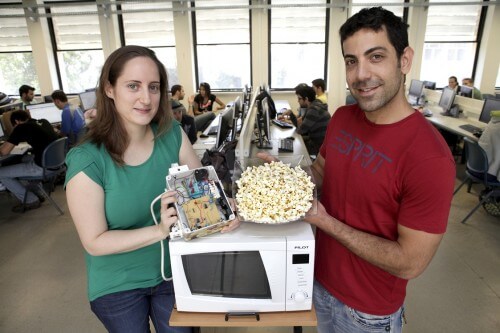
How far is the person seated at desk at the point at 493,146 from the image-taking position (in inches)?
124

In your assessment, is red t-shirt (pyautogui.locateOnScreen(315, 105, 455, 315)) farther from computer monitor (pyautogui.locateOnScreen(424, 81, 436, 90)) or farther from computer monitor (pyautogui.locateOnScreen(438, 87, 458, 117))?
computer monitor (pyautogui.locateOnScreen(424, 81, 436, 90))

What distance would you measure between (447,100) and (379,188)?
5229mm

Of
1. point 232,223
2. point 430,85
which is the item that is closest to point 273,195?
point 232,223

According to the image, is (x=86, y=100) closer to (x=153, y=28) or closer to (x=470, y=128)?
(x=153, y=28)

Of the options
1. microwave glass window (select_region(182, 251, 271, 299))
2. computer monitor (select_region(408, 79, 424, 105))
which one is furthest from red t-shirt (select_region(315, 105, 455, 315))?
computer monitor (select_region(408, 79, 424, 105))

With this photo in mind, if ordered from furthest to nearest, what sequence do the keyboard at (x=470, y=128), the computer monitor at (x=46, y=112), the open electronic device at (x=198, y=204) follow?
the computer monitor at (x=46, y=112) < the keyboard at (x=470, y=128) < the open electronic device at (x=198, y=204)

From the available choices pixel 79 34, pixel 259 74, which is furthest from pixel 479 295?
pixel 79 34

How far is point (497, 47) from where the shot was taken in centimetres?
667

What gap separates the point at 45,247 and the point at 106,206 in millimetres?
2668

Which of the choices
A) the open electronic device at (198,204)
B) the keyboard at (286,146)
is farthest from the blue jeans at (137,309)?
the keyboard at (286,146)

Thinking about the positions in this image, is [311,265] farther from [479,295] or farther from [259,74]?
[259,74]

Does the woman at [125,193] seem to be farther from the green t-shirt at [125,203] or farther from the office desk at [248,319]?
the office desk at [248,319]

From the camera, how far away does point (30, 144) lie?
12.0ft

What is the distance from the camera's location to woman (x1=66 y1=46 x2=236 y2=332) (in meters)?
1.00
